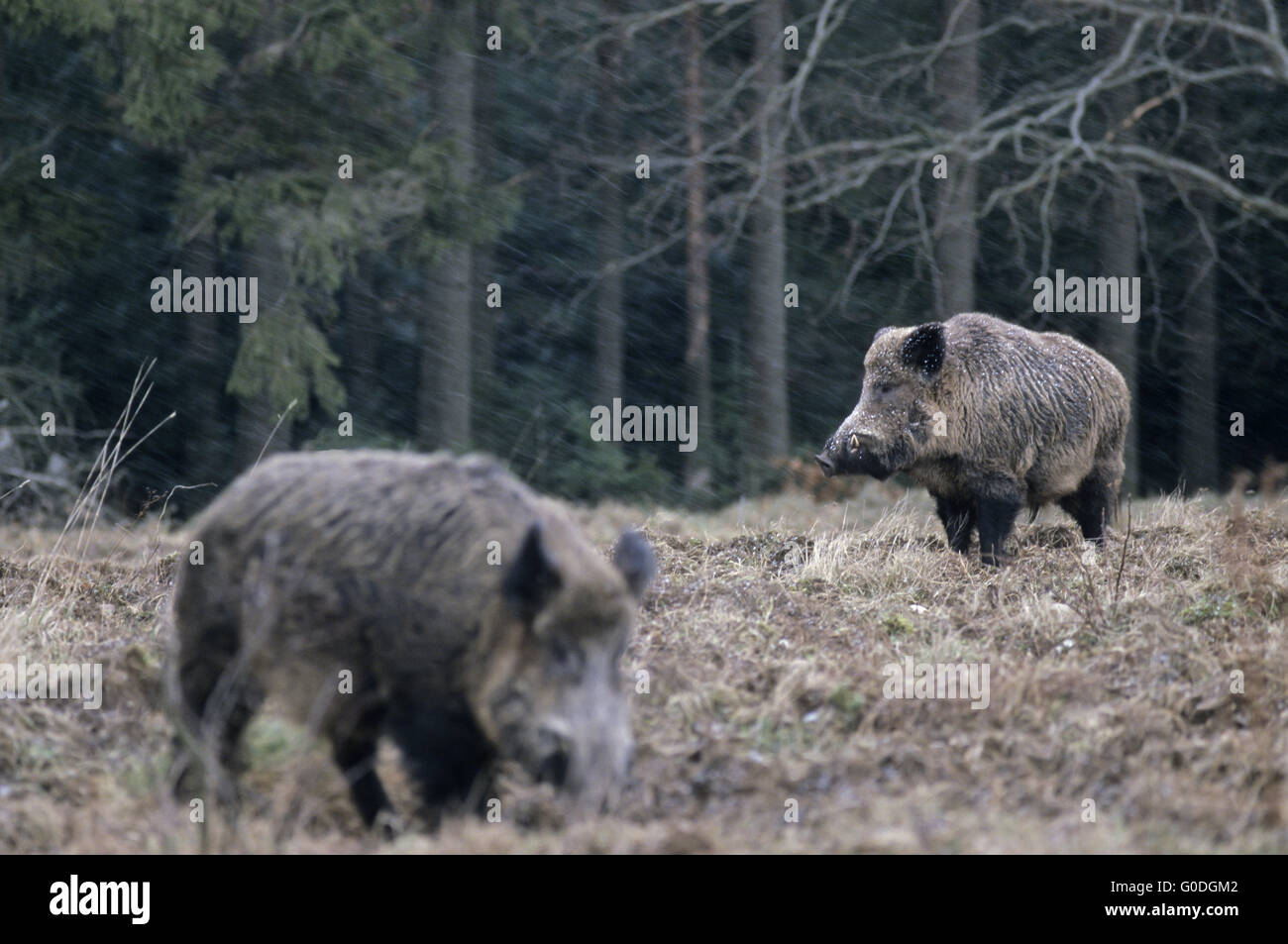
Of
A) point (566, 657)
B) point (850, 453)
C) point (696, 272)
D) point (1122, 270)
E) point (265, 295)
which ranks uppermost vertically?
point (696, 272)

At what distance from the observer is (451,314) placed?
19.6m

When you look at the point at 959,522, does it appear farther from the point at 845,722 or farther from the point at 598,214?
the point at 598,214

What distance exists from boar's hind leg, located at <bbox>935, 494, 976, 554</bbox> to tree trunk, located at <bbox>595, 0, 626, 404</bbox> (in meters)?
14.6

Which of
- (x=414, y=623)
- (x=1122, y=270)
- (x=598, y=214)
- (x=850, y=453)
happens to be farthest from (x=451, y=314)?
(x=414, y=623)

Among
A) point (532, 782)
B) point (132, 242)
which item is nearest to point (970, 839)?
point (532, 782)

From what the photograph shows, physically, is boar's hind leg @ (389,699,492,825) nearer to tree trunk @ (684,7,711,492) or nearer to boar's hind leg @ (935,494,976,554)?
boar's hind leg @ (935,494,976,554)

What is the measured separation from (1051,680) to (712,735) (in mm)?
1624

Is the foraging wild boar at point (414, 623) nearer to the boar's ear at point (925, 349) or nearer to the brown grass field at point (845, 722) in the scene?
the brown grass field at point (845, 722)

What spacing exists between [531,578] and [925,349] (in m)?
5.56

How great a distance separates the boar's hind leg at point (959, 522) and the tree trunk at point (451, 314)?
1044cm

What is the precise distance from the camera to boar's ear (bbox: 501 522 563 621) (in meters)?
4.45

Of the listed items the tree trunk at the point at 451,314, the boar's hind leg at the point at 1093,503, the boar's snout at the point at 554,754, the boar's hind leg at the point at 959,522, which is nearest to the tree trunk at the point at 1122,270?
the tree trunk at the point at 451,314

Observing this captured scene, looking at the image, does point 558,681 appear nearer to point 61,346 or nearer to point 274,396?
point 274,396

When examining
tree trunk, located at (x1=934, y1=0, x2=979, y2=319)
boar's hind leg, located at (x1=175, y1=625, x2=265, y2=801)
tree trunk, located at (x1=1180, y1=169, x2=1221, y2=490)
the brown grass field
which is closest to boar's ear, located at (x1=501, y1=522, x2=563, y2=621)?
the brown grass field
